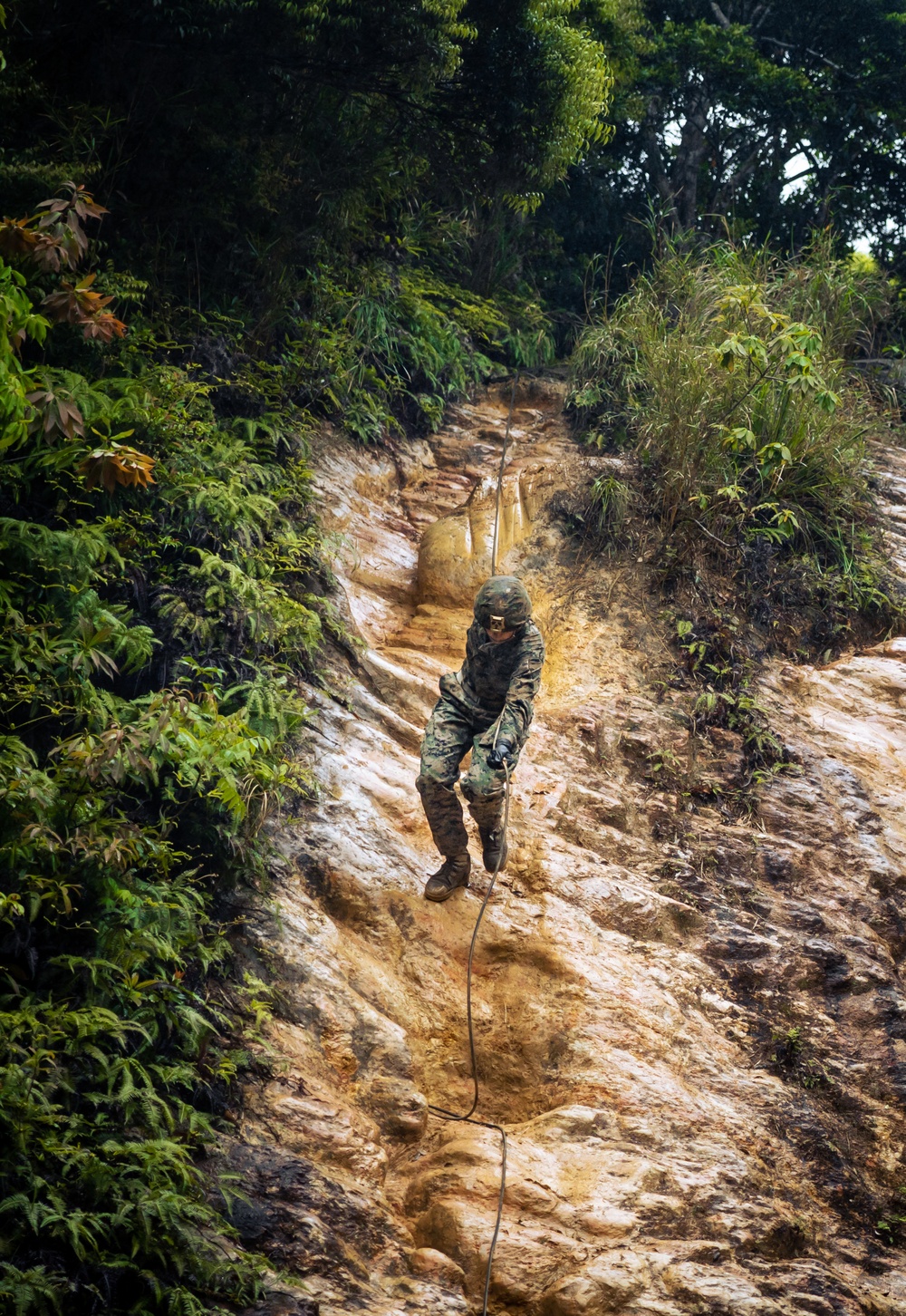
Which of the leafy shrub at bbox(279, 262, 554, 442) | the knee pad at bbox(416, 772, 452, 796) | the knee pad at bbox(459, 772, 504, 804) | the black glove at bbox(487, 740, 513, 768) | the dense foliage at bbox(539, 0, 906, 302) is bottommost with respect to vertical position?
the knee pad at bbox(416, 772, 452, 796)

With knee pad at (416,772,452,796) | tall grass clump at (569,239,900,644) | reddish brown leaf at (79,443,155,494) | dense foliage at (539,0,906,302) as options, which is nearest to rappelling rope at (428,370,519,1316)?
knee pad at (416,772,452,796)

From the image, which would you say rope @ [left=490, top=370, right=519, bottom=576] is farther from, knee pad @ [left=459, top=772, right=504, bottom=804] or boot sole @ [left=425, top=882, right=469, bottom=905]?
boot sole @ [left=425, top=882, right=469, bottom=905]

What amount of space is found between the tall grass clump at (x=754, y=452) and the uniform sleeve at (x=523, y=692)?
282 centimetres

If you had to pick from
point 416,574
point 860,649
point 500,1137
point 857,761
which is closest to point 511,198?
point 416,574

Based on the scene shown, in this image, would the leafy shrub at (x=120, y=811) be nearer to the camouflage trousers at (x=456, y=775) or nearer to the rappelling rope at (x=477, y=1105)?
the camouflage trousers at (x=456, y=775)

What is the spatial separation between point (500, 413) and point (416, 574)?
123 inches

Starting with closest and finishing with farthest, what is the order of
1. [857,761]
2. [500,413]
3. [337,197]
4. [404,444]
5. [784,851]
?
1. [784,851]
2. [857,761]
3. [337,197]
4. [404,444]
5. [500,413]

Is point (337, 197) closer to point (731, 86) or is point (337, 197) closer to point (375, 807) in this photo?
point (375, 807)

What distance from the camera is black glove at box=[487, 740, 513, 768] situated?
5488 mm

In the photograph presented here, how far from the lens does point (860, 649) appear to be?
27.4ft

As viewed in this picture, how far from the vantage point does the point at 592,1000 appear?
5465 mm

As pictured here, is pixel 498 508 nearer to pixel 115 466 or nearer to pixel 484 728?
pixel 484 728

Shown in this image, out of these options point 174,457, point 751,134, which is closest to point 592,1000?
point 174,457

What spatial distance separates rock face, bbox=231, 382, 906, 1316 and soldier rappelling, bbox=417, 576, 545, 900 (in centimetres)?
31
